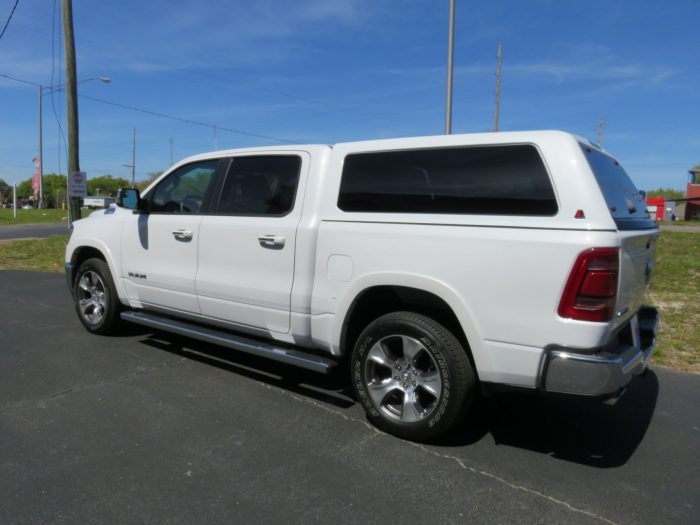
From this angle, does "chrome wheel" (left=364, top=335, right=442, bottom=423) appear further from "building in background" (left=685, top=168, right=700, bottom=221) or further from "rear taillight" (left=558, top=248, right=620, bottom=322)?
"building in background" (left=685, top=168, right=700, bottom=221)

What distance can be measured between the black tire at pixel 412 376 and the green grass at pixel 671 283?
3143mm

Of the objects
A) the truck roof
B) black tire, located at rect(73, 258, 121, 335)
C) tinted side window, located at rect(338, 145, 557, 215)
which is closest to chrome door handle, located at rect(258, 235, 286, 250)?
tinted side window, located at rect(338, 145, 557, 215)

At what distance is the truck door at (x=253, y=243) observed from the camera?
13.5 ft

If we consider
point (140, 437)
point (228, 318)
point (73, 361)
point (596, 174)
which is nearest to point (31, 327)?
point (73, 361)

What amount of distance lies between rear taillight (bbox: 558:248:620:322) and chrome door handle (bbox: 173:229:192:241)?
3174 mm

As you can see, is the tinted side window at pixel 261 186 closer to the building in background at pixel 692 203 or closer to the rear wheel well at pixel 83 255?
the rear wheel well at pixel 83 255

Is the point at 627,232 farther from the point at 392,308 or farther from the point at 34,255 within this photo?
the point at 34,255

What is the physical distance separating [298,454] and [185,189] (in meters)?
2.81

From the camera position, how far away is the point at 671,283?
9484 mm

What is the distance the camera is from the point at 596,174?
10.2ft

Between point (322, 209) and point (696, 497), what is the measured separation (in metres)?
2.83

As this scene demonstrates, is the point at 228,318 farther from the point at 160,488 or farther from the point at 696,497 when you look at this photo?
the point at 696,497

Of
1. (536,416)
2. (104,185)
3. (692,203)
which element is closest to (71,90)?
(536,416)

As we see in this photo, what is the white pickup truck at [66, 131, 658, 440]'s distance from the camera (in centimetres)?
292
